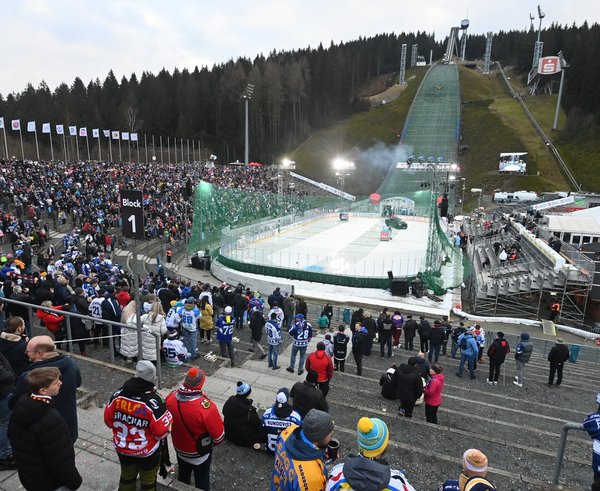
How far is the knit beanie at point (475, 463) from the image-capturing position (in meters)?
3.17

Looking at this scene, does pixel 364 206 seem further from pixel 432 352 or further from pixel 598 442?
pixel 598 442

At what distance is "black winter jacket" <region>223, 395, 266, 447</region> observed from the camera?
488 cm

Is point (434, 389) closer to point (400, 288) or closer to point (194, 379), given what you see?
point (194, 379)

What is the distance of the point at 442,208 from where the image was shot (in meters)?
23.0

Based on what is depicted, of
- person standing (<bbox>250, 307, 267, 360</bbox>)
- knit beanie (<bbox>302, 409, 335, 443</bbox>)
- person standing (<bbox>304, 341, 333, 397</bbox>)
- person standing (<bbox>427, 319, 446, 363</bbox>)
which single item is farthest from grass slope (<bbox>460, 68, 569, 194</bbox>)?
knit beanie (<bbox>302, 409, 335, 443</bbox>)

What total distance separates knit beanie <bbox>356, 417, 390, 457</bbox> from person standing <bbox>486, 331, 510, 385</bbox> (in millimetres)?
8153

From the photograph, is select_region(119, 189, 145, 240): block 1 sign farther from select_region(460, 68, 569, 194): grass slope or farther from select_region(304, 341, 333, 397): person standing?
select_region(460, 68, 569, 194): grass slope

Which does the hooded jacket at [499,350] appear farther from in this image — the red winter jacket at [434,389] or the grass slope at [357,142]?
the grass slope at [357,142]

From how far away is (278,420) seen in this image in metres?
4.80

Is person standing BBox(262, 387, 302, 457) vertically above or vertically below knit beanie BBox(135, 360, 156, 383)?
below

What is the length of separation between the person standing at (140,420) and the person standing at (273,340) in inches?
205

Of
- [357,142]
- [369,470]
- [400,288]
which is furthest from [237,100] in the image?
[369,470]

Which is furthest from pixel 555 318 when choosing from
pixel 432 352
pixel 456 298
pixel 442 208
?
pixel 432 352

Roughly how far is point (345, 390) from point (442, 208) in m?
17.4
